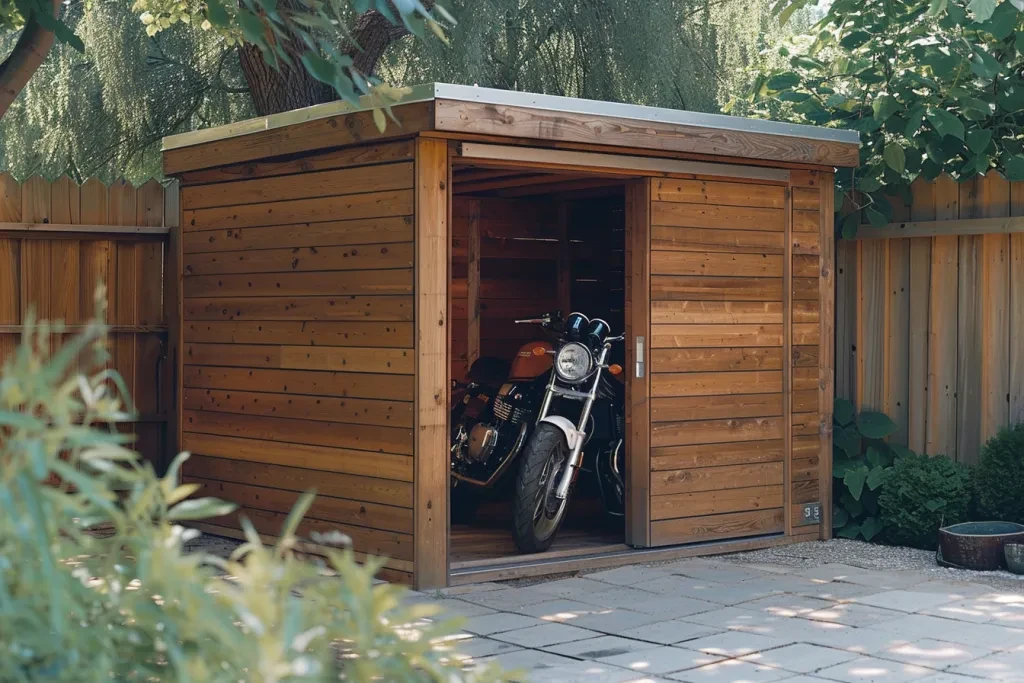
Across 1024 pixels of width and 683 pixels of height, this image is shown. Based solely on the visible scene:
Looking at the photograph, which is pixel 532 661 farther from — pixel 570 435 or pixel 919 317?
pixel 919 317

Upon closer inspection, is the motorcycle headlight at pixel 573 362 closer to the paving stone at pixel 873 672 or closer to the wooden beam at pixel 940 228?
the wooden beam at pixel 940 228

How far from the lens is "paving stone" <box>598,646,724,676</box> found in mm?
3984

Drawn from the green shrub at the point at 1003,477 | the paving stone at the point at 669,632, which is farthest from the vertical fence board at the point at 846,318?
the paving stone at the point at 669,632

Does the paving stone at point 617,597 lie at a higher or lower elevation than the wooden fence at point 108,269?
lower

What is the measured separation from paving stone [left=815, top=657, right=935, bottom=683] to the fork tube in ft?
6.40

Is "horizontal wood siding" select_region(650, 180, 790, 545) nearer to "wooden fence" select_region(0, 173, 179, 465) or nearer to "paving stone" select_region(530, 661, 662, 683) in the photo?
"paving stone" select_region(530, 661, 662, 683)

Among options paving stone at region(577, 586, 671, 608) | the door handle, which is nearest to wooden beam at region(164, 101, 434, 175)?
the door handle

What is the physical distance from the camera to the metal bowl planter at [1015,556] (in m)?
5.55

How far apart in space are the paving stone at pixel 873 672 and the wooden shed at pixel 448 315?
1.81 meters

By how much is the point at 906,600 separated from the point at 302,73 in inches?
192

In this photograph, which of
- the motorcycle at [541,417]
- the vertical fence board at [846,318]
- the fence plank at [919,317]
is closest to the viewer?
the motorcycle at [541,417]

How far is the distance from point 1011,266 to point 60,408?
226 inches

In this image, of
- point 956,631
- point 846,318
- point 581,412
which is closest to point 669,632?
point 956,631

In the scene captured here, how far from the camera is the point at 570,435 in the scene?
5789mm
